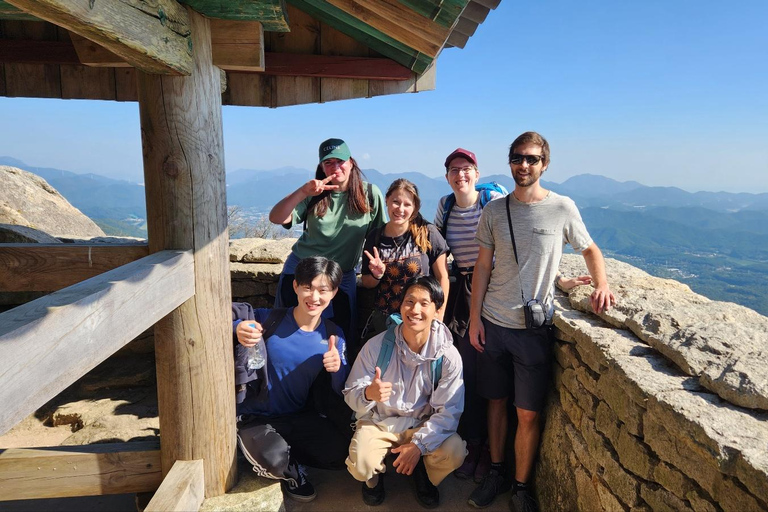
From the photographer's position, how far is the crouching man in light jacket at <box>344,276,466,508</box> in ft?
9.87

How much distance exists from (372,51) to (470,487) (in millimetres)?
3649

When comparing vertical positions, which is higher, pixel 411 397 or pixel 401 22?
pixel 401 22

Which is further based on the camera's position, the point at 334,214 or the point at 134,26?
the point at 334,214

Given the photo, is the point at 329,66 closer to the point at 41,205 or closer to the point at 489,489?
the point at 489,489

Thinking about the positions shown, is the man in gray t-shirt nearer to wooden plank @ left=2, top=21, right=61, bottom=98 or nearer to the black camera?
the black camera

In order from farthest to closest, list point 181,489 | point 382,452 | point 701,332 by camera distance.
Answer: point 382,452, point 181,489, point 701,332

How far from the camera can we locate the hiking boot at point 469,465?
351 cm

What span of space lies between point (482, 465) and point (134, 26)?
3.36m

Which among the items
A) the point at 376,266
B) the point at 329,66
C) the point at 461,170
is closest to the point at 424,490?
the point at 376,266

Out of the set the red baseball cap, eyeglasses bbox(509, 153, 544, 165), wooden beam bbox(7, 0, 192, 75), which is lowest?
eyeglasses bbox(509, 153, 544, 165)

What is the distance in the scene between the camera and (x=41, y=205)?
27.3 feet

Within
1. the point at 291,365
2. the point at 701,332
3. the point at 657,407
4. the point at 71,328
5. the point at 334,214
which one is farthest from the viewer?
the point at 334,214

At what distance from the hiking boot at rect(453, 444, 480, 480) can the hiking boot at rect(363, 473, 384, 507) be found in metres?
0.62

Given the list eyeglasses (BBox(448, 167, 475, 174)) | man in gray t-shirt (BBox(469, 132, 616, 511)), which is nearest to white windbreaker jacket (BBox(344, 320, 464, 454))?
man in gray t-shirt (BBox(469, 132, 616, 511))
